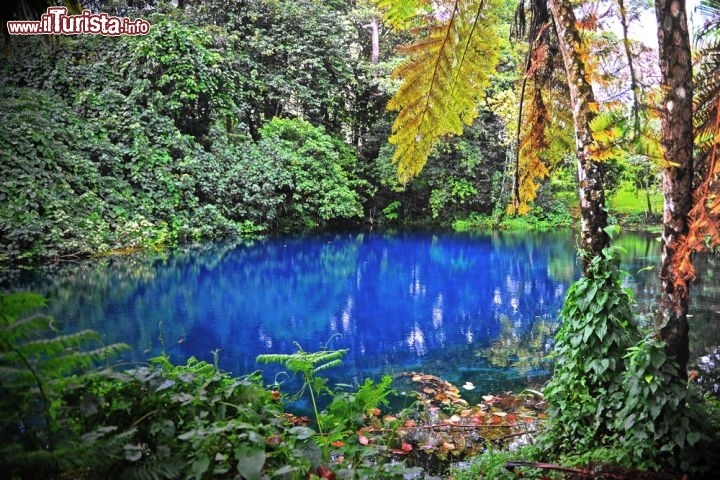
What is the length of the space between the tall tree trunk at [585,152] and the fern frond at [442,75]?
48 centimetres

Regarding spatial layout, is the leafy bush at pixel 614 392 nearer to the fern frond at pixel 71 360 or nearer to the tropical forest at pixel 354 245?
the tropical forest at pixel 354 245

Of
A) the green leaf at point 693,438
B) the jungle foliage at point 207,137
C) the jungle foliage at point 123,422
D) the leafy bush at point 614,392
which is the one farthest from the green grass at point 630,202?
the jungle foliage at point 123,422

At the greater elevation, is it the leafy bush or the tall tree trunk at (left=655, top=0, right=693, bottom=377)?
the tall tree trunk at (left=655, top=0, right=693, bottom=377)

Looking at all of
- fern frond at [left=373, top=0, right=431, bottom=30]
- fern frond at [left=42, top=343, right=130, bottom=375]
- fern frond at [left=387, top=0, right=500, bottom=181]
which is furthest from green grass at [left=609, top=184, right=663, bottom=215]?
fern frond at [left=42, top=343, right=130, bottom=375]

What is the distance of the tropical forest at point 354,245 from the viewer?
154 centimetres

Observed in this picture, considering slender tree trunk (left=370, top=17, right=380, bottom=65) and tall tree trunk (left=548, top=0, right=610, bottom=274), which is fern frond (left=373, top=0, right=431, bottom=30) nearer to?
tall tree trunk (left=548, top=0, right=610, bottom=274)

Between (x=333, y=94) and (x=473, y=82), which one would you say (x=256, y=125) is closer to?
(x=333, y=94)

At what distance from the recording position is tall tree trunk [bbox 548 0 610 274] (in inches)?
106

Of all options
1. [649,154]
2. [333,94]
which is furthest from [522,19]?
[333,94]

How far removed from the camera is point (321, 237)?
17.1m

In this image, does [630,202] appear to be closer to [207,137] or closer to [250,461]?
[207,137]

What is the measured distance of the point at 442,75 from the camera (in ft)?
10.3

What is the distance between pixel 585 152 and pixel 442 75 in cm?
101

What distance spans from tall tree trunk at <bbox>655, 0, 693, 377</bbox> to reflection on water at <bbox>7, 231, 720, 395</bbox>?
0.91 metres
